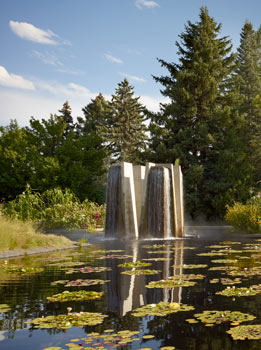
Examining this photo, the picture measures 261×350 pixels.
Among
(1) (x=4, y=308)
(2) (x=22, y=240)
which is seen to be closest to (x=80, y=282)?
(1) (x=4, y=308)

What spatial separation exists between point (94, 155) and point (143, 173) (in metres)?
15.4

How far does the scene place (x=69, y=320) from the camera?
3814 mm

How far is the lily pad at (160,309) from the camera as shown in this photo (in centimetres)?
404

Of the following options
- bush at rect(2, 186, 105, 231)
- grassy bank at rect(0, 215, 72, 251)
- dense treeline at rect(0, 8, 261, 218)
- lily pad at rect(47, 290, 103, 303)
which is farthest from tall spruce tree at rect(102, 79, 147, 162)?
lily pad at rect(47, 290, 103, 303)

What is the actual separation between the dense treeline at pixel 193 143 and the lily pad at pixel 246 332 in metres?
21.3

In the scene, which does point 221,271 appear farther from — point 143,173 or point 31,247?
point 143,173

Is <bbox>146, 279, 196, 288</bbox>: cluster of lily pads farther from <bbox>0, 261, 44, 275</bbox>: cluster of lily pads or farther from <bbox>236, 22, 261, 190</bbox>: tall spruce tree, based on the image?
<bbox>236, 22, 261, 190</bbox>: tall spruce tree

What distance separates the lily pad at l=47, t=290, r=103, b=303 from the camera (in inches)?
186

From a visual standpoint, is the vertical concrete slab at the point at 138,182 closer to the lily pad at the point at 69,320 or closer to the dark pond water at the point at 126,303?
the dark pond water at the point at 126,303

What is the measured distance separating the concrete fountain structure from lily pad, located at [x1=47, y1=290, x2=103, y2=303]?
10.4 metres

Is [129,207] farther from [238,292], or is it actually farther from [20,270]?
[238,292]

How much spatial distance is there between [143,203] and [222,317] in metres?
12.1

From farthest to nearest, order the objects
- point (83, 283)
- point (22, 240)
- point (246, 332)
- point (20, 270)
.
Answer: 1. point (22, 240)
2. point (20, 270)
3. point (83, 283)
4. point (246, 332)

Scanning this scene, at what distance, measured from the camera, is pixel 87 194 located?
100 ft
